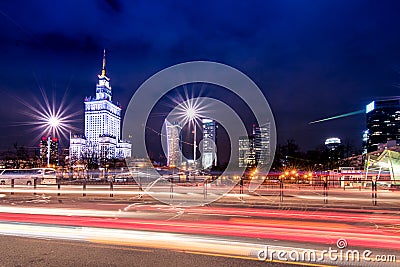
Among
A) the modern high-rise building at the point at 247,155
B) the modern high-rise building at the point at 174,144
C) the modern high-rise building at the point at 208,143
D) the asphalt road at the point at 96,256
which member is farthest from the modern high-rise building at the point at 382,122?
the asphalt road at the point at 96,256

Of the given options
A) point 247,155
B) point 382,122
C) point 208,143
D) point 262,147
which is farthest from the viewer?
point 382,122

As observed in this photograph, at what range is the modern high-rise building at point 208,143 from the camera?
43.1 metres

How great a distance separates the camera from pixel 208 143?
1852 inches

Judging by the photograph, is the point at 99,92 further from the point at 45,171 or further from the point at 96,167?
the point at 45,171

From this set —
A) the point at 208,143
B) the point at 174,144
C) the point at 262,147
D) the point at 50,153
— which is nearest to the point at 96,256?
the point at 174,144

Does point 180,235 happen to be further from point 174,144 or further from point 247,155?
point 247,155

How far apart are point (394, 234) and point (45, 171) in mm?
36083

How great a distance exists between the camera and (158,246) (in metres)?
7.66

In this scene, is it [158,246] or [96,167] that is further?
[96,167]

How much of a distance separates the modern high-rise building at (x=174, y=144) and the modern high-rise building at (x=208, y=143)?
3.35m

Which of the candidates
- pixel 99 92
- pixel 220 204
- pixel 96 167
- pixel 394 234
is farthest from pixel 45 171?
pixel 99 92

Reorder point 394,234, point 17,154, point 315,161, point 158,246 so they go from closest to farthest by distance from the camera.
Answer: point 158,246
point 394,234
point 315,161
point 17,154

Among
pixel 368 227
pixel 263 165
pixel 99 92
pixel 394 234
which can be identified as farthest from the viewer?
pixel 99 92

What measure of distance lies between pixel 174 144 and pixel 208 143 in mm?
4992
